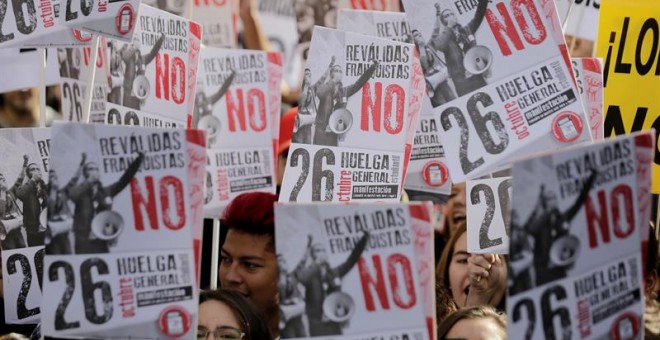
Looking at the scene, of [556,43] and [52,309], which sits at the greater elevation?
[556,43]

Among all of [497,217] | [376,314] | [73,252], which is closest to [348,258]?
[376,314]

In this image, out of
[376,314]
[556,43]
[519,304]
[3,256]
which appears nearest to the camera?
[519,304]

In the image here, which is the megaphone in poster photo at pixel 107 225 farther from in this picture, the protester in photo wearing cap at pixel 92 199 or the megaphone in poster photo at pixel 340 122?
the megaphone in poster photo at pixel 340 122

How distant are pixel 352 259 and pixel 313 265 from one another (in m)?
0.10

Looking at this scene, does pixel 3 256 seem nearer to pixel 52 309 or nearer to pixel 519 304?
pixel 52 309

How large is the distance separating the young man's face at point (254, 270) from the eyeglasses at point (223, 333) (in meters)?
0.52

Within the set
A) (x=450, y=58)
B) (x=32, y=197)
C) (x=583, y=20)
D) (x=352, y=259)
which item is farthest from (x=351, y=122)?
(x=583, y=20)

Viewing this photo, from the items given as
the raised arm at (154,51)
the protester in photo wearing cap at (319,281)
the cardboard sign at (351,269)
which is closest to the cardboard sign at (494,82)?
the cardboard sign at (351,269)

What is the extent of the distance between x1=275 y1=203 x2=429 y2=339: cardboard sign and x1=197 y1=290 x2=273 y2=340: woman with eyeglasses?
711 mm

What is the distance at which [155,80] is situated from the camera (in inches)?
189

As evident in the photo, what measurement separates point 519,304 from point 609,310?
0.76 ft

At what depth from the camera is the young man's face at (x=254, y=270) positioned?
14.7ft

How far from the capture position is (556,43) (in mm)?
3822

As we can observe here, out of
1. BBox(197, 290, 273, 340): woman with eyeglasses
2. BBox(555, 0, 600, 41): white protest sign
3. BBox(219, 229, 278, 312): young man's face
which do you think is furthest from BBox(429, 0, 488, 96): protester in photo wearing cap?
BBox(555, 0, 600, 41): white protest sign
